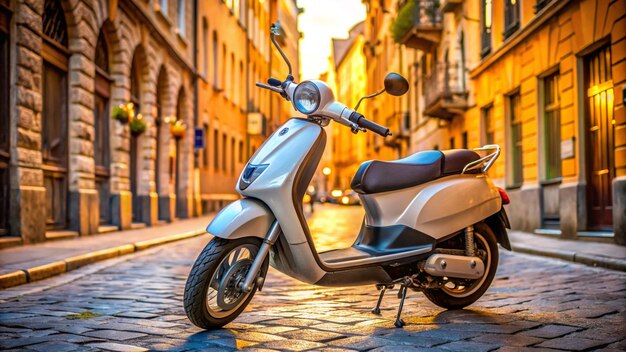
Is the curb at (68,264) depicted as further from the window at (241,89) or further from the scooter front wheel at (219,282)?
the window at (241,89)

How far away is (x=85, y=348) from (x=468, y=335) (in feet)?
6.76

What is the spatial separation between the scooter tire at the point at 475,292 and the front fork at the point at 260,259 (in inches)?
51.3

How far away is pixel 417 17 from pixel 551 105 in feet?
37.8

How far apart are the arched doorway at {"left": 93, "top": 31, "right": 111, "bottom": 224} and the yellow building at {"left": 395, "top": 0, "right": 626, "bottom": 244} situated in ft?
26.1

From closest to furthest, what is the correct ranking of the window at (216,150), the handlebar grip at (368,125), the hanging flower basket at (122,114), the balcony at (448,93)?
the handlebar grip at (368,125), the hanging flower basket at (122,114), the balcony at (448,93), the window at (216,150)

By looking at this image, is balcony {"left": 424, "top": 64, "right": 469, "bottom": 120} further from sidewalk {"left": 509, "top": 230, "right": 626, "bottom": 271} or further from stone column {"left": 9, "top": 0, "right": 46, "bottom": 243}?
stone column {"left": 9, "top": 0, "right": 46, "bottom": 243}

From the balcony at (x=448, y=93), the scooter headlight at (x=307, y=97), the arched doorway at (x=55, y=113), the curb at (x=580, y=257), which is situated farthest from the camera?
the balcony at (x=448, y=93)

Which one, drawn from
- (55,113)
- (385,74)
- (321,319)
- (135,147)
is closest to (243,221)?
(321,319)

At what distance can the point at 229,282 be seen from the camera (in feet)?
14.8

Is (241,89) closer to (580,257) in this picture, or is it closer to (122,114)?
(122,114)

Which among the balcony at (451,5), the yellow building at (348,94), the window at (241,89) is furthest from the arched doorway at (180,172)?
the yellow building at (348,94)

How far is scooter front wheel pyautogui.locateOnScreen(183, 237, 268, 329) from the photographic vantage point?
4.36 m

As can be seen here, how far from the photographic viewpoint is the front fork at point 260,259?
4480 mm

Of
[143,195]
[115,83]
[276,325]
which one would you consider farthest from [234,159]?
[276,325]
